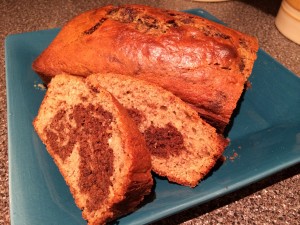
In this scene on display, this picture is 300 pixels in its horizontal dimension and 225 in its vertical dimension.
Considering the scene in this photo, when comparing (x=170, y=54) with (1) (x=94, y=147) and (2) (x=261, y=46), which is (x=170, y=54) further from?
(2) (x=261, y=46)

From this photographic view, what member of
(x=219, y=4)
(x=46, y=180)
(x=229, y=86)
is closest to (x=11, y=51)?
→ (x=46, y=180)

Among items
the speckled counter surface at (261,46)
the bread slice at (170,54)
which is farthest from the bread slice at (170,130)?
the speckled counter surface at (261,46)

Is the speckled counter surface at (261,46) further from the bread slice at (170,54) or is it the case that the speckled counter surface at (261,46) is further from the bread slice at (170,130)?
the bread slice at (170,54)

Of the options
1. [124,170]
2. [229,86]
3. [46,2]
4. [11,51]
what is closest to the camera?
[124,170]

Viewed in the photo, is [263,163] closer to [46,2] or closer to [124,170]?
[124,170]

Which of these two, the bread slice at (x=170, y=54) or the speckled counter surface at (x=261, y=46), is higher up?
the bread slice at (x=170, y=54)

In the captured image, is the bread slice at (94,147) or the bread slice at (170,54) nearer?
the bread slice at (94,147)
